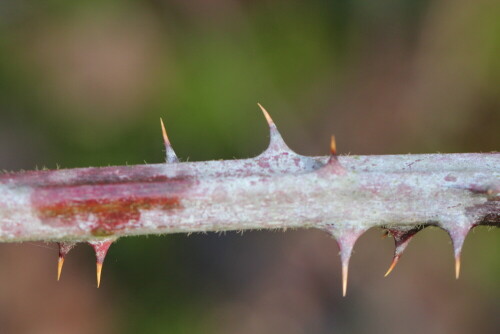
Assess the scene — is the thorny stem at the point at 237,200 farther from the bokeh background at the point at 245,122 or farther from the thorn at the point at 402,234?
the bokeh background at the point at 245,122

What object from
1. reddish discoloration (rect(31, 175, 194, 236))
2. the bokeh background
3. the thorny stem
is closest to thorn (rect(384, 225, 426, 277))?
the thorny stem

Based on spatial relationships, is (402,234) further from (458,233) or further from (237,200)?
(237,200)

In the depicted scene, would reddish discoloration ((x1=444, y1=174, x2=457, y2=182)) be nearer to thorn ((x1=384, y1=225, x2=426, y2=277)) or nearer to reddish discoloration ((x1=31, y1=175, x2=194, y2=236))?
thorn ((x1=384, y1=225, x2=426, y2=277))

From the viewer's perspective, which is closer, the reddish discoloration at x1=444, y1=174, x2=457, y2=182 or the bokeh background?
the reddish discoloration at x1=444, y1=174, x2=457, y2=182

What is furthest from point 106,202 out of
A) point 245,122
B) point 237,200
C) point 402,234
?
point 245,122

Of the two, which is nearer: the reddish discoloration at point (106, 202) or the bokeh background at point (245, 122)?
the reddish discoloration at point (106, 202)

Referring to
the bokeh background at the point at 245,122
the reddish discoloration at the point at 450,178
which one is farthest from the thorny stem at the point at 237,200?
the bokeh background at the point at 245,122
